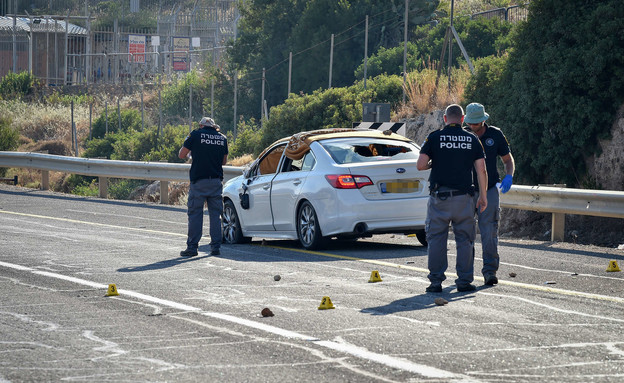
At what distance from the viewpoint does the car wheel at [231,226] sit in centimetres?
1555

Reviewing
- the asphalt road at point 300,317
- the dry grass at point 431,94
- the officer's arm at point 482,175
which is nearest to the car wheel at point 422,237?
the asphalt road at point 300,317

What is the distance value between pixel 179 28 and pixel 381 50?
4368cm

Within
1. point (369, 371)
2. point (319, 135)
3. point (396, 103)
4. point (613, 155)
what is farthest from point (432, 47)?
point (369, 371)

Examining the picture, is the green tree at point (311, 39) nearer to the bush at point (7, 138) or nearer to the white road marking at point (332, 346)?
the bush at point (7, 138)

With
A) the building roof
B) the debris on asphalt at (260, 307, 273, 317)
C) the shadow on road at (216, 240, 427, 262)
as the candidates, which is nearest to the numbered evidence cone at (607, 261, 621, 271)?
the shadow on road at (216, 240, 427, 262)

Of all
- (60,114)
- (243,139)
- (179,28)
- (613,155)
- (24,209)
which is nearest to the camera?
(613,155)

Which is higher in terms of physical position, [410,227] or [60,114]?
[60,114]

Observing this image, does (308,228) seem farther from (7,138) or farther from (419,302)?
(7,138)

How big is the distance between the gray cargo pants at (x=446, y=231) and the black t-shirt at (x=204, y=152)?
15.4 feet

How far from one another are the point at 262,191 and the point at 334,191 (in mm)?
1829

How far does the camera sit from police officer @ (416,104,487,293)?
396 inches

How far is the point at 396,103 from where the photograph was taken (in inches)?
1198

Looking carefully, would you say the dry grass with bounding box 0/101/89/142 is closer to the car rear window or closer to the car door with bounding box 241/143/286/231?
the car door with bounding box 241/143/286/231

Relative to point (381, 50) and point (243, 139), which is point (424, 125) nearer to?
point (243, 139)
